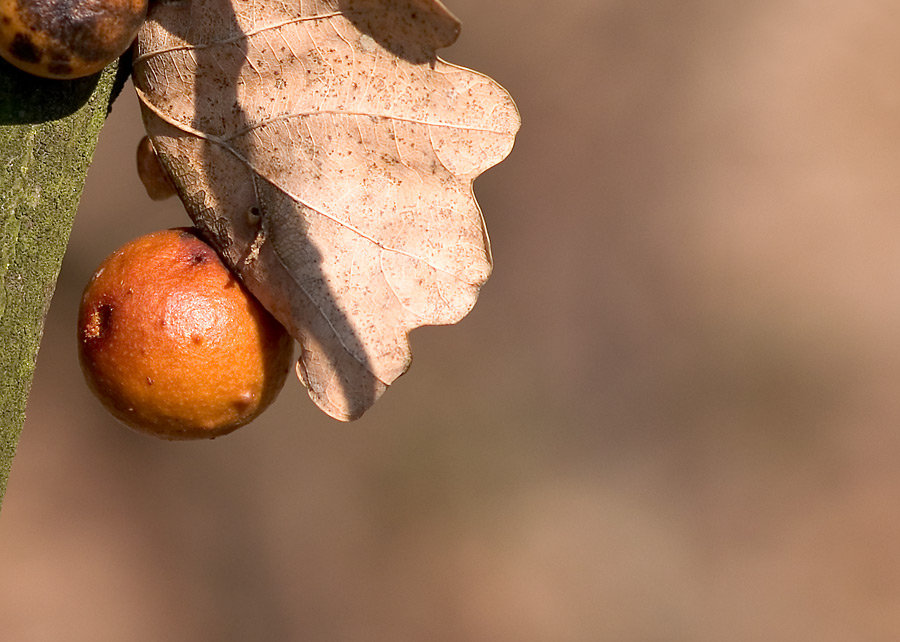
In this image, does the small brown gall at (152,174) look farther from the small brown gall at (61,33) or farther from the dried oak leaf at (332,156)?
the small brown gall at (61,33)

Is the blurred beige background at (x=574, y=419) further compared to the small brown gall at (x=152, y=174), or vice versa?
the blurred beige background at (x=574, y=419)

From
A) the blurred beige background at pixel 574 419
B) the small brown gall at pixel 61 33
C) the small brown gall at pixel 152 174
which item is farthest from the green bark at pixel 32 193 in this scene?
the blurred beige background at pixel 574 419

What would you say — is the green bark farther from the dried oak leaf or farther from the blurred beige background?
the blurred beige background

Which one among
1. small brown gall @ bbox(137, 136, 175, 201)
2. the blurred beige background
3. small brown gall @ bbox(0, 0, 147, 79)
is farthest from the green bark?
the blurred beige background

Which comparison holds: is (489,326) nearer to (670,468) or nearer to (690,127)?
(670,468)

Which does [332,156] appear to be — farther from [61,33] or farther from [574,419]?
[574,419]

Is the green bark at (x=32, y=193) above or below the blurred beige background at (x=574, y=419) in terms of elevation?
above
